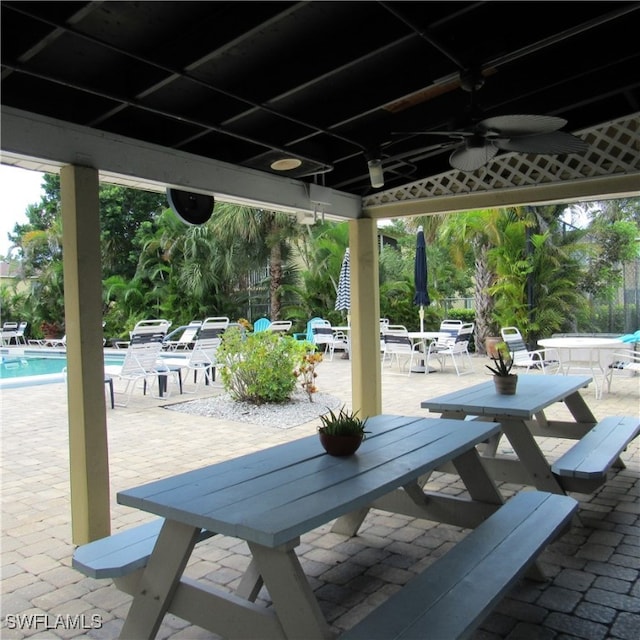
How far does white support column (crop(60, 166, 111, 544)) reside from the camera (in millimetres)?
3176

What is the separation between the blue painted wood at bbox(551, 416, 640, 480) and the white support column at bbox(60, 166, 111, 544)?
264cm

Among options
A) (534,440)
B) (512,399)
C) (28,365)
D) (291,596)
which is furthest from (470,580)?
(28,365)

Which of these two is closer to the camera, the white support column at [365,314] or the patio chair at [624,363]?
the white support column at [365,314]

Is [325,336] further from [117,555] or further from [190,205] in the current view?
[117,555]

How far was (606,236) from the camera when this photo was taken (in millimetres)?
12789

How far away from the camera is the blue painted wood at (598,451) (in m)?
3.06

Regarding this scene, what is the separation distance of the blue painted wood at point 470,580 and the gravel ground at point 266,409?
158 inches

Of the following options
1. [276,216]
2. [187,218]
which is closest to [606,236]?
[276,216]

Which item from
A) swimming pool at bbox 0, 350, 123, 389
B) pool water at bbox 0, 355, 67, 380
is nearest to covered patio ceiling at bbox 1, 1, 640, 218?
swimming pool at bbox 0, 350, 123, 389

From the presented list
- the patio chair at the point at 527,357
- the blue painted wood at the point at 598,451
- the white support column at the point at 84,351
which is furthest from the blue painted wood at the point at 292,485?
the patio chair at the point at 527,357

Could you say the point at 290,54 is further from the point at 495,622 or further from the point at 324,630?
the point at 495,622

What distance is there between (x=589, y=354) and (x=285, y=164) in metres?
5.76

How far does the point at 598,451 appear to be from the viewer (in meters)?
3.43

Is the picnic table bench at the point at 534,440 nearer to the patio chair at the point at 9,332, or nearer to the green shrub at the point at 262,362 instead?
the green shrub at the point at 262,362
